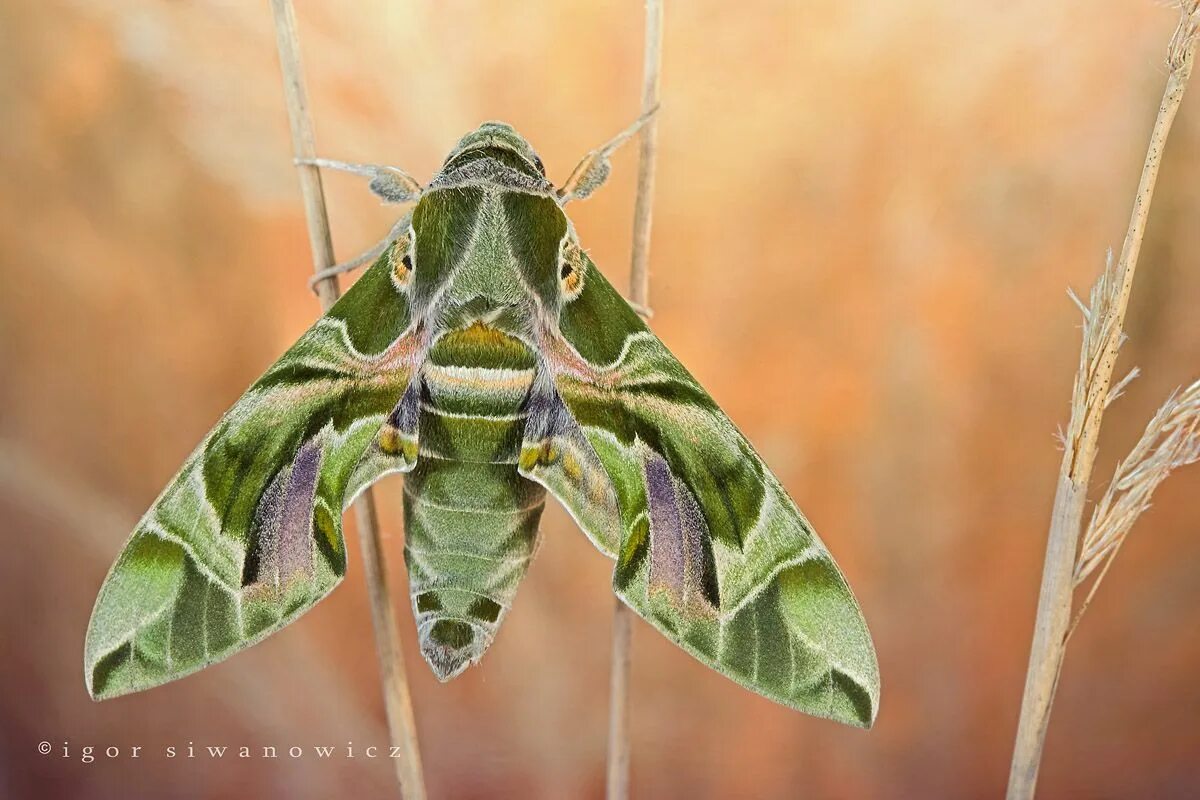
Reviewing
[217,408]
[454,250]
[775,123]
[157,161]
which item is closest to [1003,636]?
[775,123]

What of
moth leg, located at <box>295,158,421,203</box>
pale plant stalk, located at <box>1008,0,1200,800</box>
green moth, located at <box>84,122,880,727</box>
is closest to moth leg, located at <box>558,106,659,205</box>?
green moth, located at <box>84,122,880,727</box>

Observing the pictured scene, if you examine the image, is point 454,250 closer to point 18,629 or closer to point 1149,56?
point 1149,56

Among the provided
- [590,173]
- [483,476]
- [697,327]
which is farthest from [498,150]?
[697,327]

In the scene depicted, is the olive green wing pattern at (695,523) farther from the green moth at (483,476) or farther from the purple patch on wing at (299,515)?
the purple patch on wing at (299,515)

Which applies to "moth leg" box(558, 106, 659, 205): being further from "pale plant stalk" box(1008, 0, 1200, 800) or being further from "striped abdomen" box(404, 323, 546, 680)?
"pale plant stalk" box(1008, 0, 1200, 800)

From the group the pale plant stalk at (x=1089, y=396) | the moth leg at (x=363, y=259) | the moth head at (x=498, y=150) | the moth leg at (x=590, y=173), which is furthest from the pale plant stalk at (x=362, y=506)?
the pale plant stalk at (x=1089, y=396)

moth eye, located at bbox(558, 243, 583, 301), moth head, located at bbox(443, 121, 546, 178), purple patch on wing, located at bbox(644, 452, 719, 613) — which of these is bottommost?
purple patch on wing, located at bbox(644, 452, 719, 613)
